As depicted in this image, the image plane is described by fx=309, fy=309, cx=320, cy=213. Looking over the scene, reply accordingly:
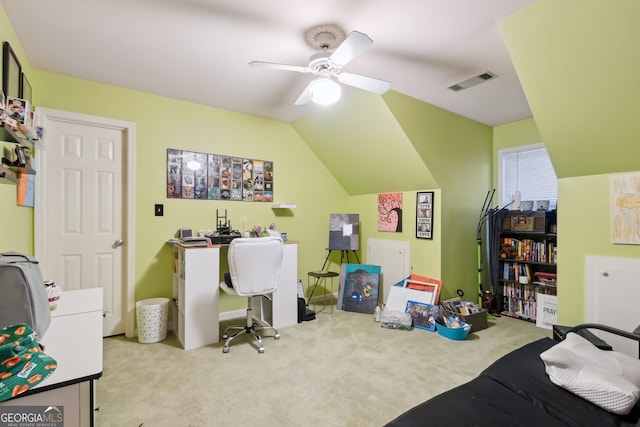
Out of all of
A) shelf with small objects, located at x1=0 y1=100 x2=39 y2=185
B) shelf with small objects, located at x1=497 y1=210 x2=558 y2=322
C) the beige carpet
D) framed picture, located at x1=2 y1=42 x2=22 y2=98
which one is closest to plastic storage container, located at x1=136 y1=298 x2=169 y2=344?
the beige carpet

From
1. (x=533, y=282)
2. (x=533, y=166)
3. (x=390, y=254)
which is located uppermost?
(x=533, y=166)

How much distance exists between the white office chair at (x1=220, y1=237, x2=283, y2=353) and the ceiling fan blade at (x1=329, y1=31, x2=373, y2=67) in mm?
1574

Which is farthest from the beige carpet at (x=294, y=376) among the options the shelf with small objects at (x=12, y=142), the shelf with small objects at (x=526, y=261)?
the shelf with small objects at (x=12, y=142)

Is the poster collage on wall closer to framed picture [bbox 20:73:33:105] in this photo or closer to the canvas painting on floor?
framed picture [bbox 20:73:33:105]

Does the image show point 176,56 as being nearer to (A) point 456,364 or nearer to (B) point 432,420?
(B) point 432,420

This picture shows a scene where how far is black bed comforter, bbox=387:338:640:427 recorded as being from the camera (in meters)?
1.12

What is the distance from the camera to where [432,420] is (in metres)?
1.11

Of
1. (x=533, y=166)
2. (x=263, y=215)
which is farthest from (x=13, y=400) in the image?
(x=533, y=166)

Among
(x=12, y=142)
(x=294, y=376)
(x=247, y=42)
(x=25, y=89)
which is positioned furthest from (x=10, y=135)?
(x=294, y=376)

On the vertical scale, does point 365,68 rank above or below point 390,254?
above

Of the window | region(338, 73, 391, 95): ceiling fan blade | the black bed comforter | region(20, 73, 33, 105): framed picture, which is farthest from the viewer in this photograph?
the window

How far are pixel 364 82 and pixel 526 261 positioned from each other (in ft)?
9.95

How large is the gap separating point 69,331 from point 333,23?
2216 millimetres

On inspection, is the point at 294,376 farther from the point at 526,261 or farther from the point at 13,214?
the point at 526,261
